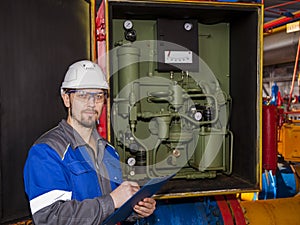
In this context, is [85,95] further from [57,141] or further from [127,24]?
[127,24]

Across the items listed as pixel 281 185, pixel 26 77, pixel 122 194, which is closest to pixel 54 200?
pixel 122 194

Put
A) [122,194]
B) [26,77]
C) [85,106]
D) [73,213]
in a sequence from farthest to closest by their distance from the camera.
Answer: [26,77], [85,106], [122,194], [73,213]

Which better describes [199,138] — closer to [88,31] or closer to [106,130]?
[106,130]

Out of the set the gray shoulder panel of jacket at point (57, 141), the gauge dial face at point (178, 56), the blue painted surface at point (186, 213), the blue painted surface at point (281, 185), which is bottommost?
the blue painted surface at point (281, 185)

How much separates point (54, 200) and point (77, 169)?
0.62 ft

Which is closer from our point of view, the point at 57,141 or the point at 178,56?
the point at 57,141

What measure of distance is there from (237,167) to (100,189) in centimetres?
151

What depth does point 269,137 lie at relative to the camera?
8.95ft

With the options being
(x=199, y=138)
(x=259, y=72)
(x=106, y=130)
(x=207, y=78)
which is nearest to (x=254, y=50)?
(x=259, y=72)

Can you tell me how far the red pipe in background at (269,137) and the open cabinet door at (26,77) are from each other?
1.57m

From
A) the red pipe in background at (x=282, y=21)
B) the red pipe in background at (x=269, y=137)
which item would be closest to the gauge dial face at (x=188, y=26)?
the red pipe in background at (x=269, y=137)

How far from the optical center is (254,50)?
2.52m

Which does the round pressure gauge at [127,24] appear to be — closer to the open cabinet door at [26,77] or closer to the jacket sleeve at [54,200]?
the open cabinet door at [26,77]

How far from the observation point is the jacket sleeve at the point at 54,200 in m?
1.45
